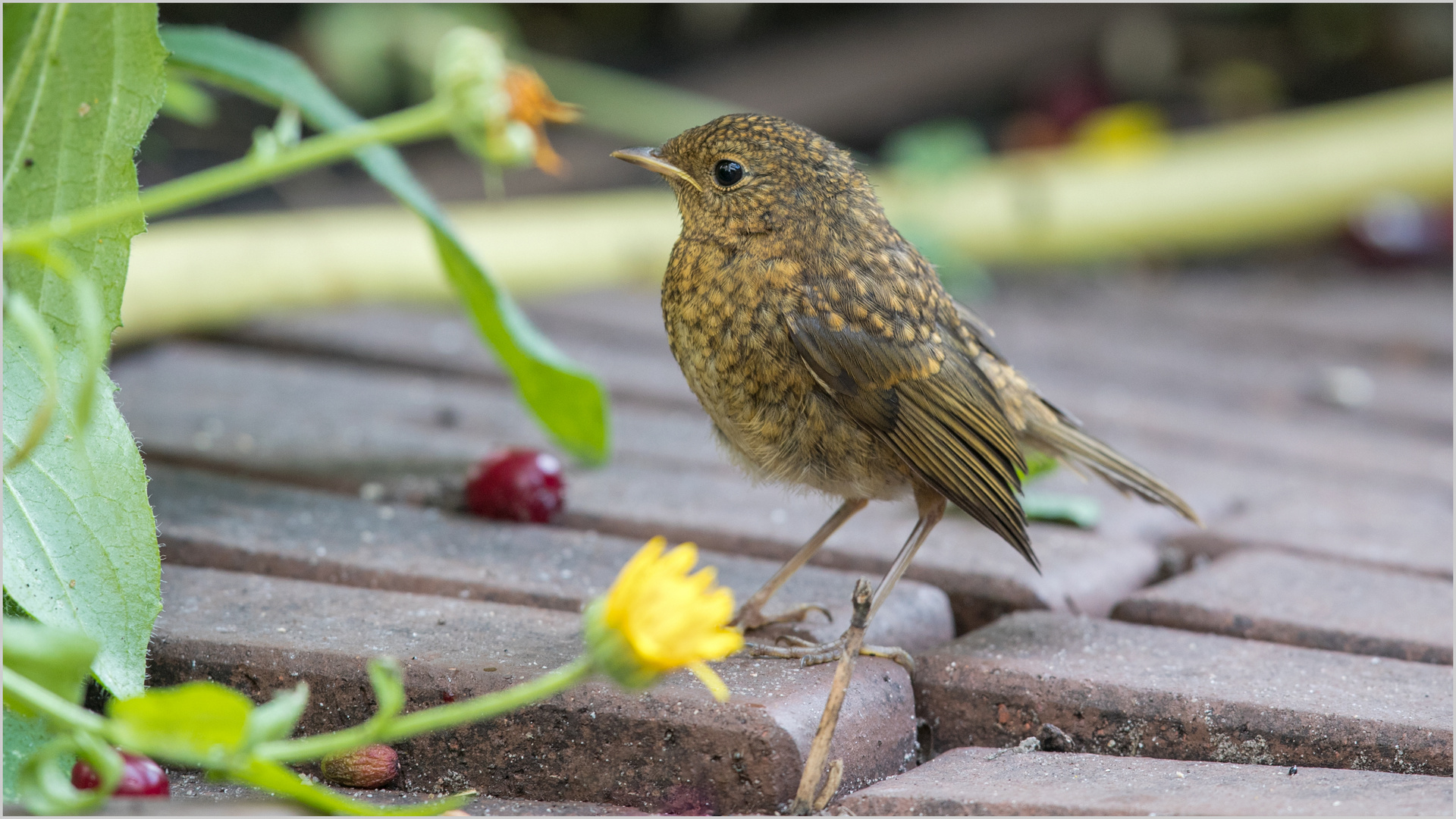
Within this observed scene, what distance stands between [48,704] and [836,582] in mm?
1285

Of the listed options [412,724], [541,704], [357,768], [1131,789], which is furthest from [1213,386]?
[412,724]

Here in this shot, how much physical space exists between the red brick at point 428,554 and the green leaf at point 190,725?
91 centimetres

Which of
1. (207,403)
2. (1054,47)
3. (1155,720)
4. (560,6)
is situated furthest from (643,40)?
(1155,720)

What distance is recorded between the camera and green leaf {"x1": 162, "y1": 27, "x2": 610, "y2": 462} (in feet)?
7.35

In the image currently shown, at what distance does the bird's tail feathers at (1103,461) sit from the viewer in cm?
233

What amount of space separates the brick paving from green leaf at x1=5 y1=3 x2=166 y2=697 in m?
0.23

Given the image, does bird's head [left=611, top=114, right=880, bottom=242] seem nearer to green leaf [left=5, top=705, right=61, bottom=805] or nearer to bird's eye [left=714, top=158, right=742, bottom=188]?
bird's eye [left=714, top=158, right=742, bottom=188]

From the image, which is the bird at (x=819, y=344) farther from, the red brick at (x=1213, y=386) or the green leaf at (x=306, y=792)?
the green leaf at (x=306, y=792)

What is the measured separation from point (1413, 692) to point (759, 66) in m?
3.93

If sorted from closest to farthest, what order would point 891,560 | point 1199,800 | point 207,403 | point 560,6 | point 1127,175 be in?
point 1199,800, point 891,560, point 207,403, point 1127,175, point 560,6

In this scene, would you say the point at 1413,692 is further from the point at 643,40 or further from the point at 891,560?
the point at 643,40

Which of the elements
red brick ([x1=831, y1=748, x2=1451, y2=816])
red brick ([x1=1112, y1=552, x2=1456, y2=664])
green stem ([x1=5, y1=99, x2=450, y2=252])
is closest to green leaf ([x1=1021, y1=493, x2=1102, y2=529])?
red brick ([x1=1112, y1=552, x2=1456, y2=664])

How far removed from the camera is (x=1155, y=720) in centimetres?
175

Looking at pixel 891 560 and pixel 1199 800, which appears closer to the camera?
pixel 1199 800
